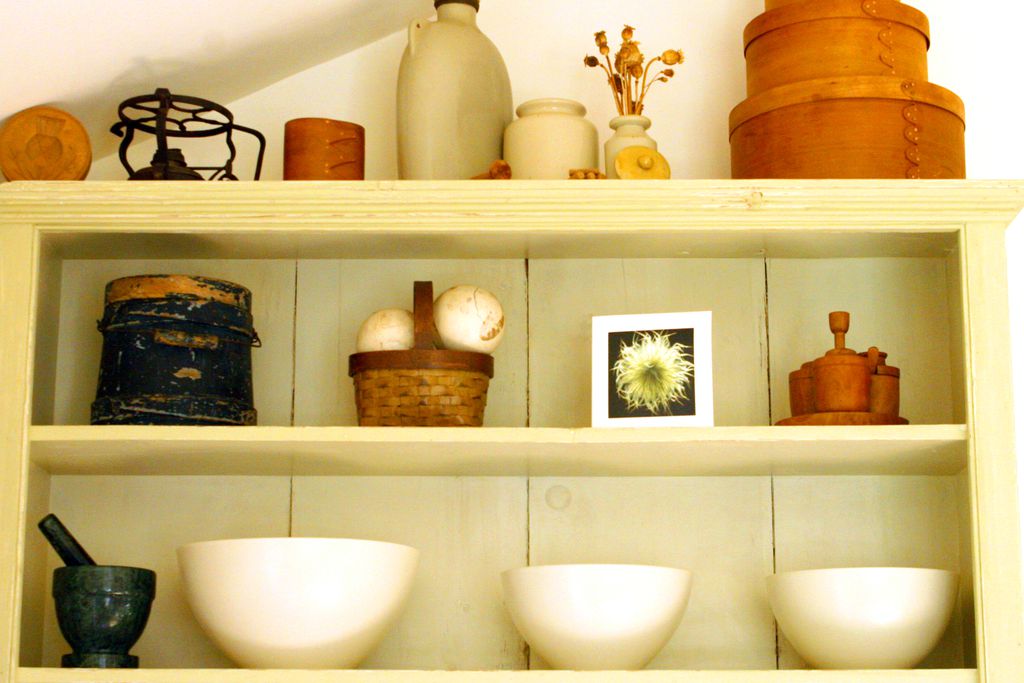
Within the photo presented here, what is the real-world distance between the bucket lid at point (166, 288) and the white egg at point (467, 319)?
343 millimetres

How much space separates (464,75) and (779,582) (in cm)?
95

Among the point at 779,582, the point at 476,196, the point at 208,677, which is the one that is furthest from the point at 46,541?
the point at 779,582

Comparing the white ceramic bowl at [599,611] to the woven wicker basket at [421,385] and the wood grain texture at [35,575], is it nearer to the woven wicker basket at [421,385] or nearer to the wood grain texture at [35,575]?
the woven wicker basket at [421,385]

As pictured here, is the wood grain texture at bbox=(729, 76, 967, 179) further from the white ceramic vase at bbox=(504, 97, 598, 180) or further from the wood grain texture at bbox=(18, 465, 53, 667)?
the wood grain texture at bbox=(18, 465, 53, 667)

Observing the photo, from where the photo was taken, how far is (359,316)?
2.31m

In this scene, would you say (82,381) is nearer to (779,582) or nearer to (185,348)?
(185,348)

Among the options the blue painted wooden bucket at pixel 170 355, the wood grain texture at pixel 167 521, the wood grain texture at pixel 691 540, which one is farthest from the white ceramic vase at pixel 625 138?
the wood grain texture at pixel 167 521

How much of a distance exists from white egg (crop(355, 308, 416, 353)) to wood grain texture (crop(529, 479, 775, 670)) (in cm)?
34

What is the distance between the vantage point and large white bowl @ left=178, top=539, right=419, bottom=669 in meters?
1.95

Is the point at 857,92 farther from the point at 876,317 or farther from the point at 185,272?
the point at 185,272

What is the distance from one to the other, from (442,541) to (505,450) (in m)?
0.28

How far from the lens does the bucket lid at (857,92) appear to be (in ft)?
6.88

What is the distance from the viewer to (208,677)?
1.92 meters

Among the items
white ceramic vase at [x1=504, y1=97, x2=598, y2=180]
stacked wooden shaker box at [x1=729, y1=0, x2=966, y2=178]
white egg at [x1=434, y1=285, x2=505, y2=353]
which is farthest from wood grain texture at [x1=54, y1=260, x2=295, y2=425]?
stacked wooden shaker box at [x1=729, y1=0, x2=966, y2=178]
